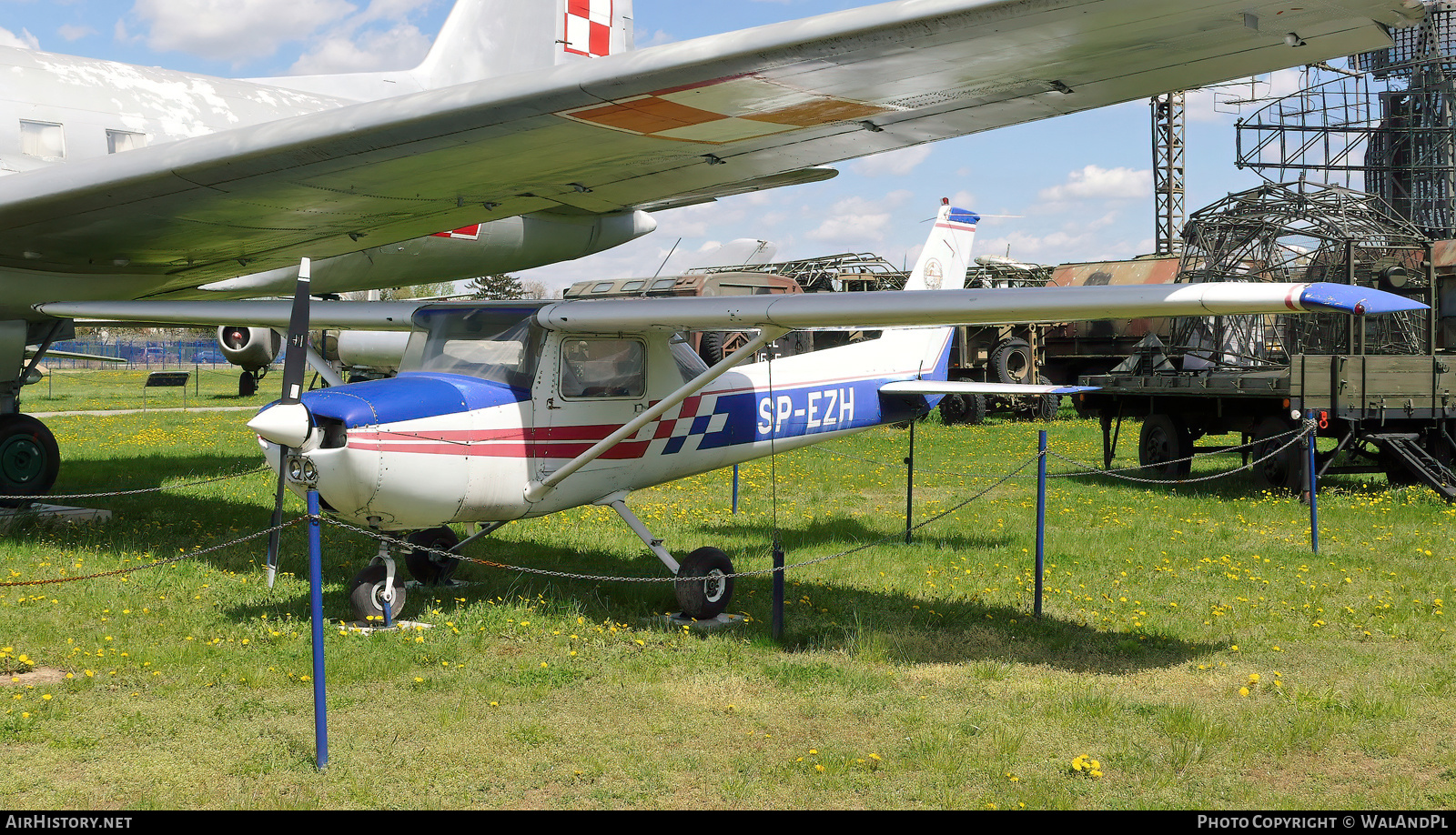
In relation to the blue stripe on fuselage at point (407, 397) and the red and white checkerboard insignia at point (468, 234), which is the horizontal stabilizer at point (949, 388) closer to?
the blue stripe on fuselage at point (407, 397)

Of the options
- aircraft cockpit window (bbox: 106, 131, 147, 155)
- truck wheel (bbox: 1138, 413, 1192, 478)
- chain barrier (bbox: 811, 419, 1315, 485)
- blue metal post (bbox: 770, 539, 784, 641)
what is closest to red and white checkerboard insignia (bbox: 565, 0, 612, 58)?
aircraft cockpit window (bbox: 106, 131, 147, 155)

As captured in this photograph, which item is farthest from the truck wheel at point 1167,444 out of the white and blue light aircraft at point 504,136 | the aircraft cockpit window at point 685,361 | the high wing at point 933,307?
the aircraft cockpit window at point 685,361

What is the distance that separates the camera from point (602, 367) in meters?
7.95

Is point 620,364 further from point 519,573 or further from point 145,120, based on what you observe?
point 145,120

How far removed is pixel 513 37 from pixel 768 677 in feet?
38.9

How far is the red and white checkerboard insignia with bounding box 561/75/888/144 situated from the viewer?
6.57 metres

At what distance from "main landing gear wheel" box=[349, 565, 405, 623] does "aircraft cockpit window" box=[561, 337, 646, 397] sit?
1682 millimetres

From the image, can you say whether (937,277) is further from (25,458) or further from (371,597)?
(25,458)

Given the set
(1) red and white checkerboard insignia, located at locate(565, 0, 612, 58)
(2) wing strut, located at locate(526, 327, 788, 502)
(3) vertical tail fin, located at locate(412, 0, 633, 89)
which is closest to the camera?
(2) wing strut, located at locate(526, 327, 788, 502)

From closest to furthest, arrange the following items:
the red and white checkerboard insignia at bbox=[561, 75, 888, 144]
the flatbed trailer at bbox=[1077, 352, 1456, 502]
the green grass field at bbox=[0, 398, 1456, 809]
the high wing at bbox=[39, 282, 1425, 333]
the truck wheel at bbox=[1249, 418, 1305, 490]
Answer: the green grass field at bbox=[0, 398, 1456, 809]
the high wing at bbox=[39, 282, 1425, 333]
the red and white checkerboard insignia at bbox=[561, 75, 888, 144]
the flatbed trailer at bbox=[1077, 352, 1456, 502]
the truck wheel at bbox=[1249, 418, 1305, 490]

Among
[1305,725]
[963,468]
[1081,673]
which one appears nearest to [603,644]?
[1081,673]

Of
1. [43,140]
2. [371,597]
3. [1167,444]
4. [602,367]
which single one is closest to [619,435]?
[602,367]

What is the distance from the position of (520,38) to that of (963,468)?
8661mm

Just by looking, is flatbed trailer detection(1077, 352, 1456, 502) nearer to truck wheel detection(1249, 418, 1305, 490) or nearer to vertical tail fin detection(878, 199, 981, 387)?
truck wheel detection(1249, 418, 1305, 490)
